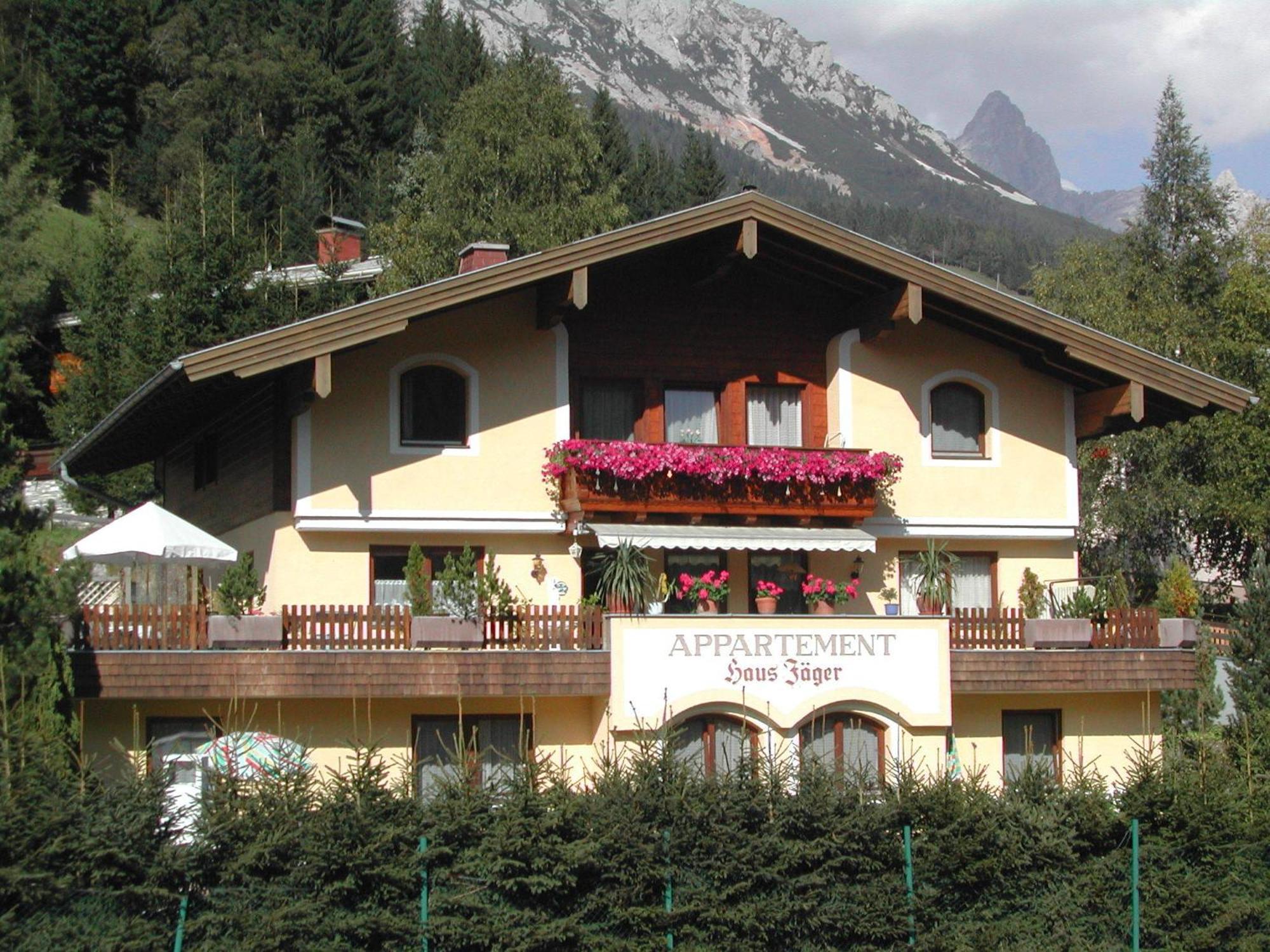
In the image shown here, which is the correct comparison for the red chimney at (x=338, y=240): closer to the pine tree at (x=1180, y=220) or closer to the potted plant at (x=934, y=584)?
the pine tree at (x=1180, y=220)

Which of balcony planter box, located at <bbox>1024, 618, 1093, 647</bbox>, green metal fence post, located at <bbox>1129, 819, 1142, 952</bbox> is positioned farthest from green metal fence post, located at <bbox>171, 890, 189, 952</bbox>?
balcony planter box, located at <bbox>1024, 618, 1093, 647</bbox>

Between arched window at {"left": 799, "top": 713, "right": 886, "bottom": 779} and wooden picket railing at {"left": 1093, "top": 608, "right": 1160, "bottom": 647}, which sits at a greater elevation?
wooden picket railing at {"left": 1093, "top": 608, "right": 1160, "bottom": 647}

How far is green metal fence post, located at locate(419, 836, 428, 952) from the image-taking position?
13539mm

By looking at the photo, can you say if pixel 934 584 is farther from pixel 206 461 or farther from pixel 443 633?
pixel 206 461

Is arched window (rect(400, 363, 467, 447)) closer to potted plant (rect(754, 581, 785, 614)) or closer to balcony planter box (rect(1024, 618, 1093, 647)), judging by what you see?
potted plant (rect(754, 581, 785, 614))

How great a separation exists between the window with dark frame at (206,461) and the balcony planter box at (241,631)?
615 centimetres

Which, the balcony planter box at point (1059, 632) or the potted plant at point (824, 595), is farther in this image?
the potted plant at point (824, 595)

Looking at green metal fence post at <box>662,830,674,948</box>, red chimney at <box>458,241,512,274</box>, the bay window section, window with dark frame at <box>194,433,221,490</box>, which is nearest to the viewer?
green metal fence post at <box>662,830,674,948</box>

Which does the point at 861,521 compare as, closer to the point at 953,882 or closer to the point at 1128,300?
the point at 953,882

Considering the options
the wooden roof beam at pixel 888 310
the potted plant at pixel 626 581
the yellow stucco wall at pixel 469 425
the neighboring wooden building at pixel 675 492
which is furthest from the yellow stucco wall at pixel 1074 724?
the yellow stucco wall at pixel 469 425

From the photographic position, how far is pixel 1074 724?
22141mm

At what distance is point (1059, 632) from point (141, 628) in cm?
1133

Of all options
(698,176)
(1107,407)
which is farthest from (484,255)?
(698,176)

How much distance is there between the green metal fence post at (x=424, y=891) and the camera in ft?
44.4
